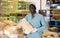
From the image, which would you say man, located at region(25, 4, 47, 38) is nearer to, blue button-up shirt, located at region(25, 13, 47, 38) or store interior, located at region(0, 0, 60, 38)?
blue button-up shirt, located at region(25, 13, 47, 38)

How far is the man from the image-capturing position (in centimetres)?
310

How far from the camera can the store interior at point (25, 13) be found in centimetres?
321

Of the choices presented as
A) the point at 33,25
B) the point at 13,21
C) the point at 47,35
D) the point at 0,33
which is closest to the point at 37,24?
the point at 33,25

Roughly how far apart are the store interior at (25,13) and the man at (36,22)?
0.12m

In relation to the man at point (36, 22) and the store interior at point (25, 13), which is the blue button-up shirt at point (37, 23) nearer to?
the man at point (36, 22)

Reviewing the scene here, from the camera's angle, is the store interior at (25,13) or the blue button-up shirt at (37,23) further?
the store interior at (25,13)

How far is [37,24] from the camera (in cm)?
315

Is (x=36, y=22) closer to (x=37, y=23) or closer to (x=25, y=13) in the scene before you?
(x=37, y=23)

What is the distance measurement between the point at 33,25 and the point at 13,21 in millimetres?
425

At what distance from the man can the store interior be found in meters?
0.12

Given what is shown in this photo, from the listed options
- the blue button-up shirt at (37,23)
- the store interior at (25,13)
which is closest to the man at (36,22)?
the blue button-up shirt at (37,23)

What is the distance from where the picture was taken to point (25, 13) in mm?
3344

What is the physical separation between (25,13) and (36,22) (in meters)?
0.31

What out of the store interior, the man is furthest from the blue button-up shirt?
the store interior
